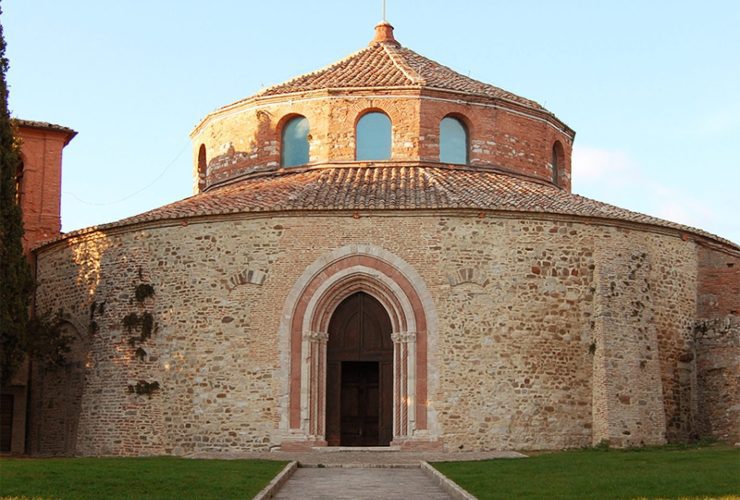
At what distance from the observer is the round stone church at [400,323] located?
2625 centimetres

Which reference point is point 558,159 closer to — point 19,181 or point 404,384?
point 404,384

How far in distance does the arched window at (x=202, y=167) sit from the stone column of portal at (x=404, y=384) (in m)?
10.6

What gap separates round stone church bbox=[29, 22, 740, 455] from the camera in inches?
1033

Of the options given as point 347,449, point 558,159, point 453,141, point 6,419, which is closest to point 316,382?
point 347,449

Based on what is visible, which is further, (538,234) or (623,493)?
(538,234)

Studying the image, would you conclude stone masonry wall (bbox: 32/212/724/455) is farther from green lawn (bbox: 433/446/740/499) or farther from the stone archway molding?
→ green lawn (bbox: 433/446/740/499)

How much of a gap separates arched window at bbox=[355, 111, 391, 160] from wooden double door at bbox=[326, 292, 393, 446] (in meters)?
5.23

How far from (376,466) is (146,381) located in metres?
7.57

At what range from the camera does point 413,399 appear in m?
26.1

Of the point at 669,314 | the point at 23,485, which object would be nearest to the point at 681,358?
the point at 669,314

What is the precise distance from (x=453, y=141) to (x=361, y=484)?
49.3ft

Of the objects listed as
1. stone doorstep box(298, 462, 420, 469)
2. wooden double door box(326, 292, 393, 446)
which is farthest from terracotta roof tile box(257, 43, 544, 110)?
stone doorstep box(298, 462, 420, 469)

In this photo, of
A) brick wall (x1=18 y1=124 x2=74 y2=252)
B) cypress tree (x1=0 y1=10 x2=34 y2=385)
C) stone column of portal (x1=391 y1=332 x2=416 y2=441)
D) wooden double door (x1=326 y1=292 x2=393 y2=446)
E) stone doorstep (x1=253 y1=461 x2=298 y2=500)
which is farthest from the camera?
brick wall (x1=18 y1=124 x2=74 y2=252)

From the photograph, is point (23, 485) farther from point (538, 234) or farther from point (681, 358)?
point (681, 358)
